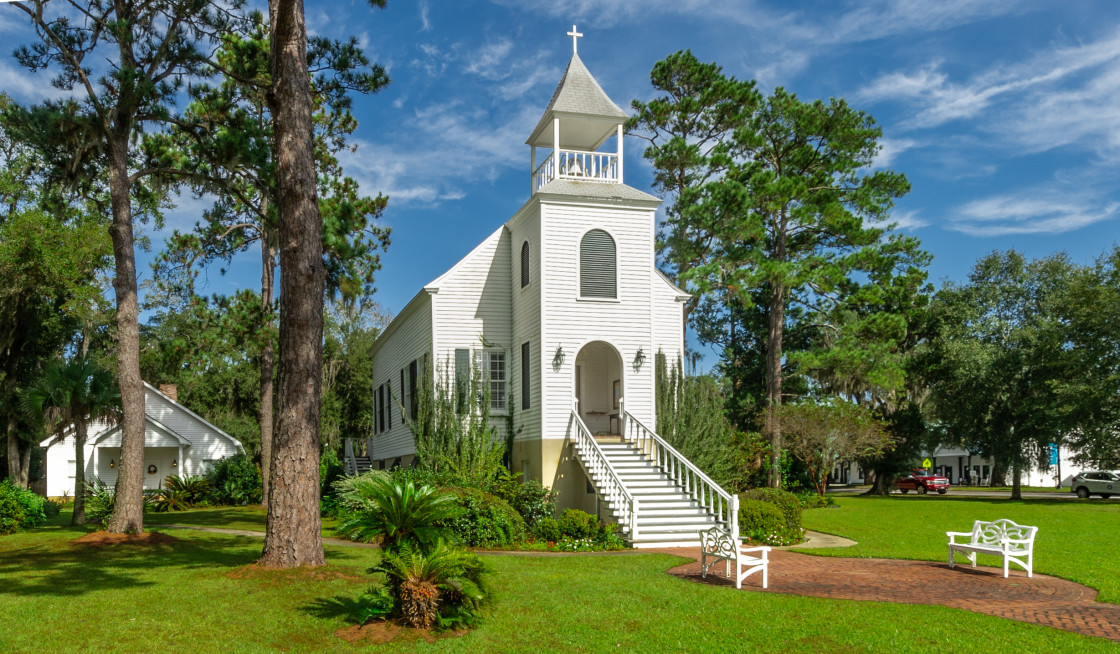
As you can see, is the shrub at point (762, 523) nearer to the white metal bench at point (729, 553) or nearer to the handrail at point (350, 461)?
the white metal bench at point (729, 553)

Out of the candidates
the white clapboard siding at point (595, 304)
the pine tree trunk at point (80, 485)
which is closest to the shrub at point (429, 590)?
the white clapboard siding at point (595, 304)

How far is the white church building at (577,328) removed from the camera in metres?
19.6

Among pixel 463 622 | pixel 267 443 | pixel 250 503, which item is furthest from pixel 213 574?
pixel 250 503

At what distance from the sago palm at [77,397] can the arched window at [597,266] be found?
11.5 meters

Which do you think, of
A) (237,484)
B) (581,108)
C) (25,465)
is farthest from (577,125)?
(25,465)

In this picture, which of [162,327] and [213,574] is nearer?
[213,574]

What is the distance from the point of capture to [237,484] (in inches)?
1325

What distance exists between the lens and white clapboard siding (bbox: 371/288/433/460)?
24688mm

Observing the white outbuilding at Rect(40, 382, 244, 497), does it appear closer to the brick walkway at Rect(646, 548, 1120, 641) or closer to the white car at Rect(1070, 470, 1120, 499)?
the brick walkway at Rect(646, 548, 1120, 641)

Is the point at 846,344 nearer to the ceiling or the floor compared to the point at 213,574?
nearer to the ceiling

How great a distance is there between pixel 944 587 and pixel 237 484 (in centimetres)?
2851

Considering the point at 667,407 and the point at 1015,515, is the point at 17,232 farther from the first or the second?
the point at 1015,515

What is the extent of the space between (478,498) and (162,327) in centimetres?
3537

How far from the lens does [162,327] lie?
4634cm
